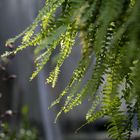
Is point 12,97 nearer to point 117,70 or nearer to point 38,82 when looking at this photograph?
point 38,82

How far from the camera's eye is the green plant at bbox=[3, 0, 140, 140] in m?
0.55

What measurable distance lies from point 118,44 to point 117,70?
1.6 inches

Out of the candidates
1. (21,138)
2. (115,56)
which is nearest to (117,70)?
(115,56)

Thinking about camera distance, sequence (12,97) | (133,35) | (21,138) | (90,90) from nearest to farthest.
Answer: (133,35)
(90,90)
(21,138)
(12,97)

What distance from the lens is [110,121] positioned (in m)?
0.74

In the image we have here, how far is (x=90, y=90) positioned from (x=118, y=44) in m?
0.07

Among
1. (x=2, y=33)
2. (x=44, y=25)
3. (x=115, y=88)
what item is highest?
(x=2, y=33)

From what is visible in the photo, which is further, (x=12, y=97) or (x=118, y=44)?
(x=12, y=97)

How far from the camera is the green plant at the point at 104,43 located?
0.55 meters

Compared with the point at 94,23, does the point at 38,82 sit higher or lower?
higher

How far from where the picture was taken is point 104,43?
64cm

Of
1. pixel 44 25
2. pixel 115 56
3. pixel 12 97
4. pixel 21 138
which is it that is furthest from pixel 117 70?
pixel 12 97

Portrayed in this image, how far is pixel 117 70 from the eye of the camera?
0.67 meters

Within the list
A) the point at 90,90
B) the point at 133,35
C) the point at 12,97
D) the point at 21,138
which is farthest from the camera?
the point at 12,97
